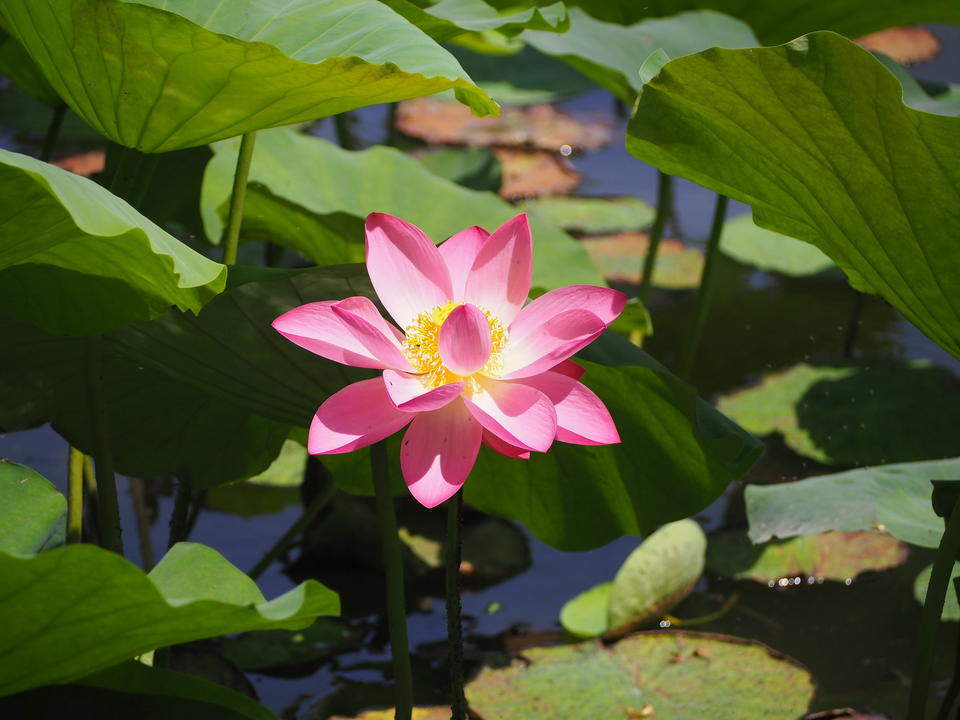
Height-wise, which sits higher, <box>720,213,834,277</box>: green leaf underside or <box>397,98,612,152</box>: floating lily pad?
<box>397,98,612,152</box>: floating lily pad

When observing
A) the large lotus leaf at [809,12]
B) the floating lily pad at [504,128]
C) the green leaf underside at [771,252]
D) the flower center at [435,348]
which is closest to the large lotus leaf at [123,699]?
the flower center at [435,348]

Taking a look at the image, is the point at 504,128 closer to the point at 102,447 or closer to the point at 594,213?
the point at 594,213

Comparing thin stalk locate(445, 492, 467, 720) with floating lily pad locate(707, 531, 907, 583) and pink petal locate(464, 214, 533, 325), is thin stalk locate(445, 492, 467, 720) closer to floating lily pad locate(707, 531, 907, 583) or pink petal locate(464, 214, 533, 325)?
pink petal locate(464, 214, 533, 325)

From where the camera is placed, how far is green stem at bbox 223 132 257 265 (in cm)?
109

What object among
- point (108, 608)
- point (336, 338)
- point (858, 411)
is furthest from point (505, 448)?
point (858, 411)

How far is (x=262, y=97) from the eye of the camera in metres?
0.83

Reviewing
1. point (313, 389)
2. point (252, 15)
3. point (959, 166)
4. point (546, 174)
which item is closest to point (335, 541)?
point (313, 389)

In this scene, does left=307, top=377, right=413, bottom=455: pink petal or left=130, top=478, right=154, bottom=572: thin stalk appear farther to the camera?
left=130, top=478, right=154, bottom=572: thin stalk

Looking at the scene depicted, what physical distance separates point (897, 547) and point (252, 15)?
1.17 meters

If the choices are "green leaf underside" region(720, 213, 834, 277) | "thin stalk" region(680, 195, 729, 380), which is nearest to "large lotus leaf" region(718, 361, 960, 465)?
"thin stalk" region(680, 195, 729, 380)

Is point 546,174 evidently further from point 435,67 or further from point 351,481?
point 435,67

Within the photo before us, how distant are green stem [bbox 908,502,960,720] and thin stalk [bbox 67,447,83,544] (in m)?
0.80

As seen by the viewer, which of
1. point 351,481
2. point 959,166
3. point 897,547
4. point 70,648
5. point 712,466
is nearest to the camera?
point 70,648

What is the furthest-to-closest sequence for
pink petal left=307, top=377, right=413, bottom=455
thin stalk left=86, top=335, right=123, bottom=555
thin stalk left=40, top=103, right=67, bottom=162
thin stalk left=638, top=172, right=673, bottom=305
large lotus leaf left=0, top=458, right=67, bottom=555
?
thin stalk left=638, top=172, right=673, bottom=305
thin stalk left=40, top=103, right=67, bottom=162
thin stalk left=86, top=335, right=123, bottom=555
large lotus leaf left=0, top=458, right=67, bottom=555
pink petal left=307, top=377, right=413, bottom=455
